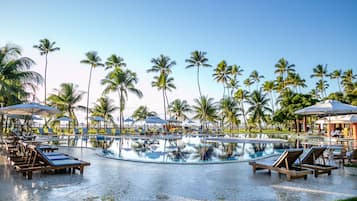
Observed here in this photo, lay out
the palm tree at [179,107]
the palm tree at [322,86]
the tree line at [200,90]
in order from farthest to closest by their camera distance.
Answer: the palm tree at [322,86]
the palm tree at [179,107]
the tree line at [200,90]

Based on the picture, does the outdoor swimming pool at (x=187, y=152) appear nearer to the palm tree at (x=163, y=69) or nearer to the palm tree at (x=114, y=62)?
the palm tree at (x=163, y=69)

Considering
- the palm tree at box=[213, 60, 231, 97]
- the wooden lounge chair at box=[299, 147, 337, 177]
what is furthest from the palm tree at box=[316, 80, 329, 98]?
the wooden lounge chair at box=[299, 147, 337, 177]

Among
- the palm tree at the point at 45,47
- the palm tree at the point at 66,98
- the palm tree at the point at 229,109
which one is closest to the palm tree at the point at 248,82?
the palm tree at the point at 229,109

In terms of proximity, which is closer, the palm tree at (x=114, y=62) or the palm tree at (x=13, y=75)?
the palm tree at (x=13, y=75)

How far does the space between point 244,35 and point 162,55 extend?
14184mm

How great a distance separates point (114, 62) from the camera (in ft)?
96.5

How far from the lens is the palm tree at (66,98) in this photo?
27.1m

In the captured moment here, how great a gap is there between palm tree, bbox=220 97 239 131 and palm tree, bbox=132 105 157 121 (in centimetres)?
1075

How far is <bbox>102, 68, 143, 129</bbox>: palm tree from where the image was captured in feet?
88.7

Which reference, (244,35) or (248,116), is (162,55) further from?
(248,116)

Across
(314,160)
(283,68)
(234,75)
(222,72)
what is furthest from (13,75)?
(283,68)

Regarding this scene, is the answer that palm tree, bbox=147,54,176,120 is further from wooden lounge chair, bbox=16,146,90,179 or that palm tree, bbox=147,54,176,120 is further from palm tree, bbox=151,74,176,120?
wooden lounge chair, bbox=16,146,90,179

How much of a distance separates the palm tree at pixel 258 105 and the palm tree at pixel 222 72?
508cm

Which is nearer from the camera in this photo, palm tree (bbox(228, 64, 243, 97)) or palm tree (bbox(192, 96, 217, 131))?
palm tree (bbox(192, 96, 217, 131))
